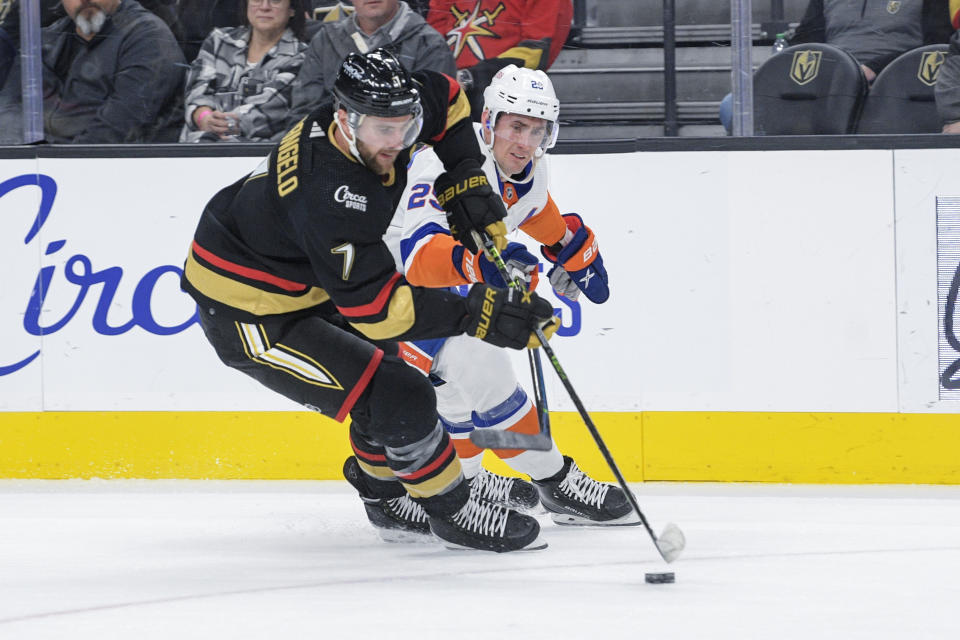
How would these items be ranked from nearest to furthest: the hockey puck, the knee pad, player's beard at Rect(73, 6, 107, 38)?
the hockey puck, the knee pad, player's beard at Rect(73, 6, 107, 38)

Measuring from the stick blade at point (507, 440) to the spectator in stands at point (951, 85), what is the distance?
1.95m

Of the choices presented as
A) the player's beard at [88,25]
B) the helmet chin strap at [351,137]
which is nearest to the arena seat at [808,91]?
the helmet chin strap at [351,137]

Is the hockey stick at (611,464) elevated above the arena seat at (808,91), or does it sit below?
below

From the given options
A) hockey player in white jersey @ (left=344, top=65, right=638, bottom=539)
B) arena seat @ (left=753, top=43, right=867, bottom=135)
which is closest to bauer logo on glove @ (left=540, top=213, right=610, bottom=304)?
hockey player in white jersey @ (left=344, top=65, right=638, bottom=539)

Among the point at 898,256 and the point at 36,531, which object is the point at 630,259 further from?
the point at 36,531

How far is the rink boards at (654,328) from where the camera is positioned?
4.23 metres

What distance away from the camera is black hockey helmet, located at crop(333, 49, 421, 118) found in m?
2.79

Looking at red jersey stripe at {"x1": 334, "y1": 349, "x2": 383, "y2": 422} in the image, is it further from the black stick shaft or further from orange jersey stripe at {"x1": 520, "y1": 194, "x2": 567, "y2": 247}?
orange jersey stripe at {"x1": 520, "y1": 194, "x2": 567, "y2": 247}

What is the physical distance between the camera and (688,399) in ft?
14.1

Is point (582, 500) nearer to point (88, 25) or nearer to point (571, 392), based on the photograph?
point (571, 392)

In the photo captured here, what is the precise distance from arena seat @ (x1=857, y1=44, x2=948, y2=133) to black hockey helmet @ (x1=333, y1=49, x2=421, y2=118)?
2.03 meters

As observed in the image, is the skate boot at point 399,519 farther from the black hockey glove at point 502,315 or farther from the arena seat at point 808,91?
the arena seat at point 808,91

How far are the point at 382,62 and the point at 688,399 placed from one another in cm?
188

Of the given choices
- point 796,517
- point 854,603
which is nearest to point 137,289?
point 796,517
